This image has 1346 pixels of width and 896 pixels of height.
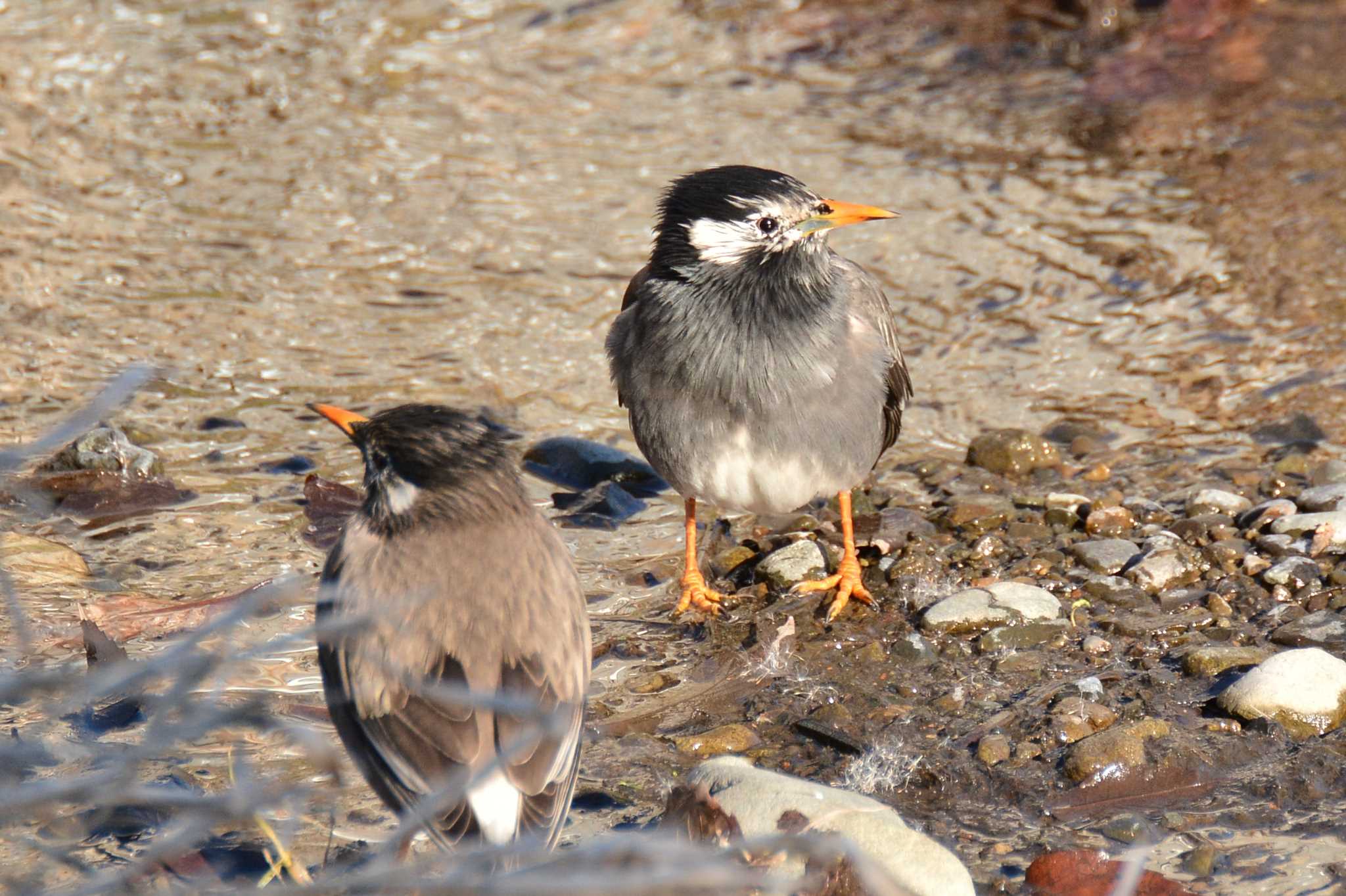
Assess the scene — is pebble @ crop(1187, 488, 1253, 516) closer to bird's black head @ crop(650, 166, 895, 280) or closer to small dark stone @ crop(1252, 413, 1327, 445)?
small dark stone @ crop(1252, 413, 1327, 445)

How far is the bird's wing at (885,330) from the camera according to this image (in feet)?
19.8

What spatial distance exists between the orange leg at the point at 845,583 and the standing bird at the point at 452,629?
1600 mm

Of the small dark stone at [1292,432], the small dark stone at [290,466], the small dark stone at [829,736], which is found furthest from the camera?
the small dark stone at [1292,432]

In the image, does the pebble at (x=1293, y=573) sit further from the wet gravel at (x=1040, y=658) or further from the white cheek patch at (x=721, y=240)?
the white cheek patch at (x=721, y=240)

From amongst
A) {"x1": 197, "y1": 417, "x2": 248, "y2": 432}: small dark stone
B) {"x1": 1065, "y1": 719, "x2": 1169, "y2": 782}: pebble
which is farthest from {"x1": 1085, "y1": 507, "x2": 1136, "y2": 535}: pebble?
{"x1": 197, "y1": 417, "x2": 248, "y2": 432}: small dark stone

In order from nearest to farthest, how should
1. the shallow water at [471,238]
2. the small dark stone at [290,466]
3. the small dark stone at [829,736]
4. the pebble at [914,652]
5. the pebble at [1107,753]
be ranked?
the pebble at [1107,753] → the small dark stone at [829,736] → the pebble at [914,652] → the small dark stone at [290,466] → the shallow water at [471,238]

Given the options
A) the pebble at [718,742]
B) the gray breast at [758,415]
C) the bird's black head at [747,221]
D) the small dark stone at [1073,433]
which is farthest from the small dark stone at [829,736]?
the small dark stone at [1073,433]

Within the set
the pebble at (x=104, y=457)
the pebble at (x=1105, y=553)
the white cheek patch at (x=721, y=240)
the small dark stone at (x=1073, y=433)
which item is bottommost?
the pebble at (x=1105, y=553)

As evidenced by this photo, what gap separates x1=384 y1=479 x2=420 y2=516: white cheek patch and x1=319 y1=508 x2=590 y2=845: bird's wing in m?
0.12

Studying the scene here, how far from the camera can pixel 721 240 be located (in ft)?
18.6

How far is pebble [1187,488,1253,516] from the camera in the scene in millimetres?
6191

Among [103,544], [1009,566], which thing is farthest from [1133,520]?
[103,544]

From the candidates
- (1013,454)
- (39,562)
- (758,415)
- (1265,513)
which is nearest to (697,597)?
(758,415)

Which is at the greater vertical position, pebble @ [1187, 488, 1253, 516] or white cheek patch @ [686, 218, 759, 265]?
white cheek patch @ [686, 218, 759, 265]
